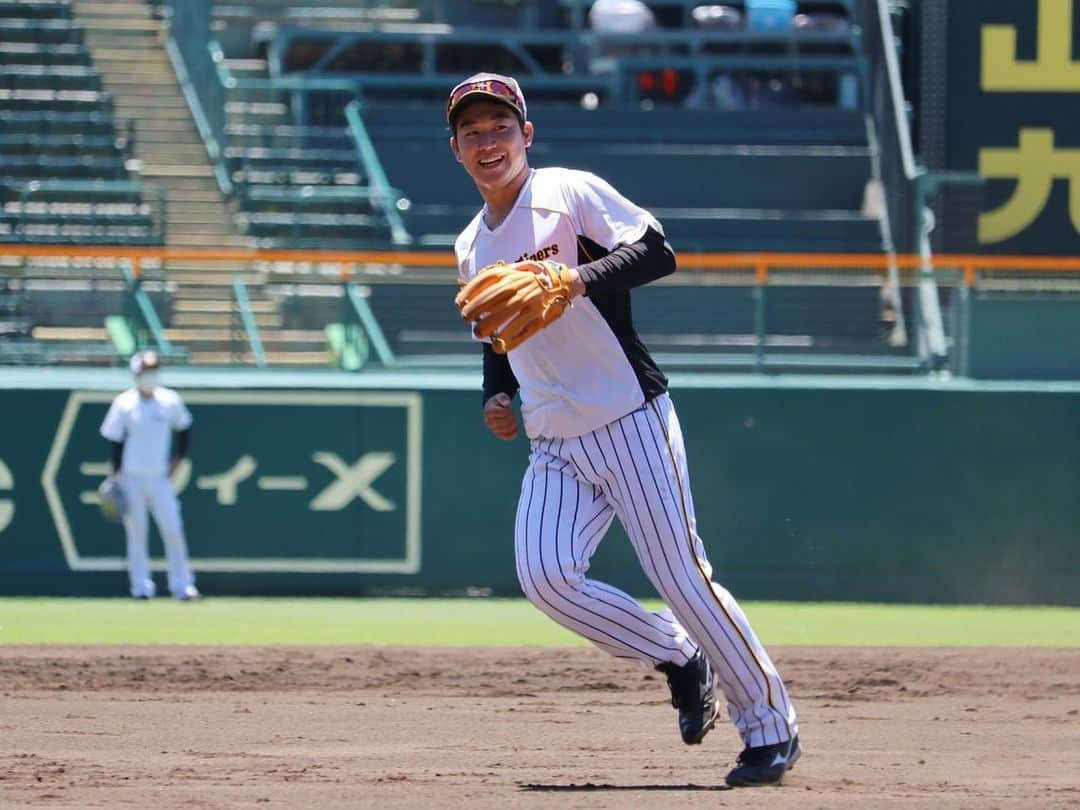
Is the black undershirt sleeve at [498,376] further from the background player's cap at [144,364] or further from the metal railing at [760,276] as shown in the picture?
the background player's cap at [144,364]

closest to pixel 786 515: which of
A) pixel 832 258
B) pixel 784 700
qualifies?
pixel 832 258

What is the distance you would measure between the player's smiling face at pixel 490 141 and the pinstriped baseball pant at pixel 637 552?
2.55ft

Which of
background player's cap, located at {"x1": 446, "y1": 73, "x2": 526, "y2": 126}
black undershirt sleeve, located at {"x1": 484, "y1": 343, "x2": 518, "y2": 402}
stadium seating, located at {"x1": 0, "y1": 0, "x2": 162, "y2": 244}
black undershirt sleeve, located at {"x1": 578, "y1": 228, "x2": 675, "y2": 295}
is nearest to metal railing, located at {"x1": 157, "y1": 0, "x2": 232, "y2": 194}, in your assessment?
stadium seating, located at {"x1": 0, "y1": 0, "x2": 162, "y2": 244}

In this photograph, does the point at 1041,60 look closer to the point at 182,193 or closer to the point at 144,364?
the point at 144,364

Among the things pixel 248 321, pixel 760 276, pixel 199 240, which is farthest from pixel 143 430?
pixel 199 240

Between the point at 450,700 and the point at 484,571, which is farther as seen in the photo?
the point at 484,571

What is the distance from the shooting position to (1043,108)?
47.9 feet

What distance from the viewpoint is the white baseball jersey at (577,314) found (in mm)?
5297

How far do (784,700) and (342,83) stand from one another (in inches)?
550

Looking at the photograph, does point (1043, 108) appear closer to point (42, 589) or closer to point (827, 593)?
point (827, 593)

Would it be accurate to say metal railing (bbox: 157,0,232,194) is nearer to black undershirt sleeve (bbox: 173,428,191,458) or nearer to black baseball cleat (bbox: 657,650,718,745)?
black undershirt sleeve (bbox: 173,428,191,458)

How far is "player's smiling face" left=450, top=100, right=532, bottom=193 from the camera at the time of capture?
524 centimetres

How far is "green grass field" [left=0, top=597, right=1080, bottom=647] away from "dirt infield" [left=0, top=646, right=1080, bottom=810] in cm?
95

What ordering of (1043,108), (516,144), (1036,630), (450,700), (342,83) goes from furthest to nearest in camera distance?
1. (342,83)
2. (1043,108)
3. (1036,630)
4. (450,700)
5. (516,144)
